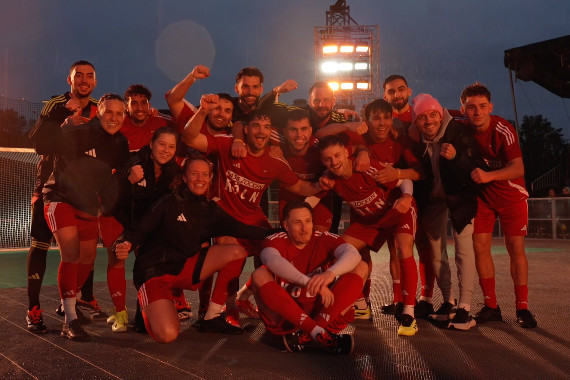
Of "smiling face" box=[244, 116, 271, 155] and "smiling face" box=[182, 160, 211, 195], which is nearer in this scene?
"smiling face" box=[182, 160, 211, 195]

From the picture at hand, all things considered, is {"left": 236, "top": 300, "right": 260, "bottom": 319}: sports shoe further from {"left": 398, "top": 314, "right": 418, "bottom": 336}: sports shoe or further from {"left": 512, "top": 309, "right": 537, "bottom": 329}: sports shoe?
{"left": 512, "top": 309, "right": 537, "bottom": 329}: sports shoe

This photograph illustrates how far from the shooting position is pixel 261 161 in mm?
4492

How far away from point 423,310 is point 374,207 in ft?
3.44

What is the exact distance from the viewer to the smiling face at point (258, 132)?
4324 mm

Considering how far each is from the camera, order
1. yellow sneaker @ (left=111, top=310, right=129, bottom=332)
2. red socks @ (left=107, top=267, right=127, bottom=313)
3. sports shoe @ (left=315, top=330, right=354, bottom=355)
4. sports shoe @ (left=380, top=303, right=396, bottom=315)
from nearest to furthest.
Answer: sports shoe @ (left=315, top=330, right=354, bottom=355) < yellow sneaker @ (left=111, top=310, right=129, bottom=332) < red socks @ (left=107, top=267, right=127, bottom=313) < sports shoe @ (left=380, top=303, right=396, bottom=315)

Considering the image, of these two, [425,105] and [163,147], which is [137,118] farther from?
[425,105]

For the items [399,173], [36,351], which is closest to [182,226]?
[36,351]

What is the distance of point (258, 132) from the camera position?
4348mm

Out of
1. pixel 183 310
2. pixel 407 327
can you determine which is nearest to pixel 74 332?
pixel 183 310

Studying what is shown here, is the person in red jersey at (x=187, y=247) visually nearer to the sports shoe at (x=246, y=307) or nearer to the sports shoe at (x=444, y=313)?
the sports shoe at (x=246, y=307)

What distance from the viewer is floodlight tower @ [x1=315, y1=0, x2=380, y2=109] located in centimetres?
2466

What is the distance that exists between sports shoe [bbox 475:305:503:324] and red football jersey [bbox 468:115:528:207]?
2.92 feet

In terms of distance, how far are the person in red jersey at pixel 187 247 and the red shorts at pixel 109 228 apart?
1.50ft

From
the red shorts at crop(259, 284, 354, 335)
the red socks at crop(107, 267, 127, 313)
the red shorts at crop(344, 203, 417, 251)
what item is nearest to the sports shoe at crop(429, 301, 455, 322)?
the red shorts at crop(344, 203, 417, 251)
